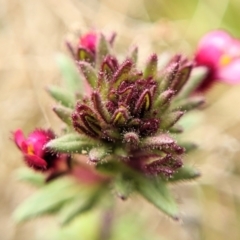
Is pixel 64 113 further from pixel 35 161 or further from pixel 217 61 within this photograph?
pixel 217 61

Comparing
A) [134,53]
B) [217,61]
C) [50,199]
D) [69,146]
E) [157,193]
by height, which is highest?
[134,53]

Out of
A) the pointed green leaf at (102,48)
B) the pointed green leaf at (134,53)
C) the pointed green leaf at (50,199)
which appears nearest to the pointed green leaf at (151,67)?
the pointed green leaf at (134,53)

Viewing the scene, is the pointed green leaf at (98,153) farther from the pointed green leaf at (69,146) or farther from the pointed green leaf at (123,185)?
the pointed green leaf at (123,185)

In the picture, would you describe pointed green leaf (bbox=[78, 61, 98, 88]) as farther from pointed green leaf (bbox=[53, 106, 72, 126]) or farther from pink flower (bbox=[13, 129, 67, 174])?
pink flower (bbox=[13, 129, 67, 174])

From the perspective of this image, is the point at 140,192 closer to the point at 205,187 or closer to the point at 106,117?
the point at 106,117

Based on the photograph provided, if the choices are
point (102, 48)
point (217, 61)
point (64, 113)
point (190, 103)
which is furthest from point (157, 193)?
point (217, 61)

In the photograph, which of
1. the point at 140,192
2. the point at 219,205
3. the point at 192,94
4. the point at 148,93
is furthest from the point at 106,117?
the point at 219,205

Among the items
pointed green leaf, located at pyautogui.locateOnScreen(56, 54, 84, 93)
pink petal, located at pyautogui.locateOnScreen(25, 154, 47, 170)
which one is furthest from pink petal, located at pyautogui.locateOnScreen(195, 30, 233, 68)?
pink petal, located at pyautogui.locateOnScreen(25, 154, 47, 170)
